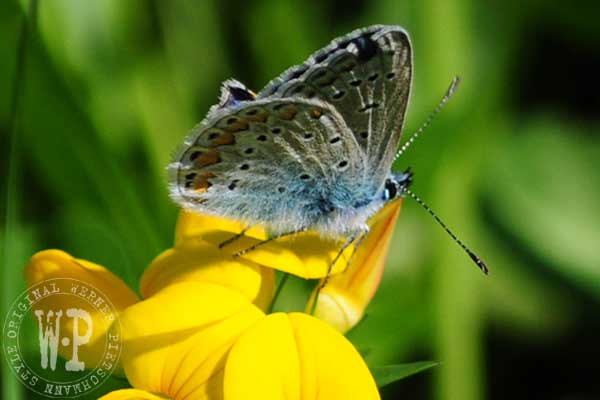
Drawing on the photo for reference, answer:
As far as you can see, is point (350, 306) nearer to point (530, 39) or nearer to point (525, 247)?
point (525, 247)

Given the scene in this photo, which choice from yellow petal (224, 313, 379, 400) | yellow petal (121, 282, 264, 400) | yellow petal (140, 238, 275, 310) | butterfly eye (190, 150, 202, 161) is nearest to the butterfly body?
butterfly eye (190, 150, 202, 161)

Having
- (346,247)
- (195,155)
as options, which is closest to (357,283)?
(346,247)

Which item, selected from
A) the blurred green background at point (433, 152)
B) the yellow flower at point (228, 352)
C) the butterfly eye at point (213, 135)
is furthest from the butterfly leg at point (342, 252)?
the blurred green background at point (433, 152)

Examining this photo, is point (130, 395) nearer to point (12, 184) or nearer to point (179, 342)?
point (179, 342)

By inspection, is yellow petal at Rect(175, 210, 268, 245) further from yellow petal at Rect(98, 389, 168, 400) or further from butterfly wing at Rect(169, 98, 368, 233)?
yellow petal at Rect(98, 389, 168, 400)

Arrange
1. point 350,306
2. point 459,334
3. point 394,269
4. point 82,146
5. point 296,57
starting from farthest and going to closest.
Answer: point 296,57, point 394,269, point 459,334, point 82,146, point 350,306

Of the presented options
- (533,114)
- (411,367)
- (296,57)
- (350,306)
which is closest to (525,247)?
(533,114)
